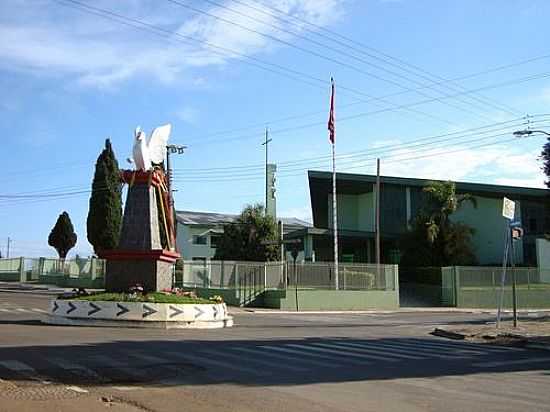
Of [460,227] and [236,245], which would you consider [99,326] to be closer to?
[236,245]

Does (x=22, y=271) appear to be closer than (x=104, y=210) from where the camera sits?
No

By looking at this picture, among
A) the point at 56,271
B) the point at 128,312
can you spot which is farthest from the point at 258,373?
the point at 56,271

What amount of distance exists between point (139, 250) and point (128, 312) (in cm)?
313

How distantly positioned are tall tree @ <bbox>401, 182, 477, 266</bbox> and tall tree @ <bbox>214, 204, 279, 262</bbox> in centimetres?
1075

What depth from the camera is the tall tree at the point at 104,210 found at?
173 ft

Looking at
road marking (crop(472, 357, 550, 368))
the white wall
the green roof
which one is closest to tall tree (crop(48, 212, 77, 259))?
the white wall

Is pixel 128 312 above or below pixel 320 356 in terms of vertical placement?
above

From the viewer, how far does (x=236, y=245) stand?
51.4 meters

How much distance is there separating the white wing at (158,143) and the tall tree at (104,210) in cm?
2469

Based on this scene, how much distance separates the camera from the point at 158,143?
92.7ft

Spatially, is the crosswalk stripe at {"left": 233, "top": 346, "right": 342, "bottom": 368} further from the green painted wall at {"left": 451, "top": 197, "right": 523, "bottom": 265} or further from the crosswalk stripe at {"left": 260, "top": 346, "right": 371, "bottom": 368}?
the green painted wall at {"left": 451, "top": 197, "right": 523, "bottom": 265}

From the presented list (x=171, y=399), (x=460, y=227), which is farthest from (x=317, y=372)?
(x=460, y=227)

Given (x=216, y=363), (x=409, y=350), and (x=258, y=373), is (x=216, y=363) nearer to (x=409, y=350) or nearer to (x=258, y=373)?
(x=258, y=373)

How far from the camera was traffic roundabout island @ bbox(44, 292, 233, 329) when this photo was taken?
22734 millimetres
